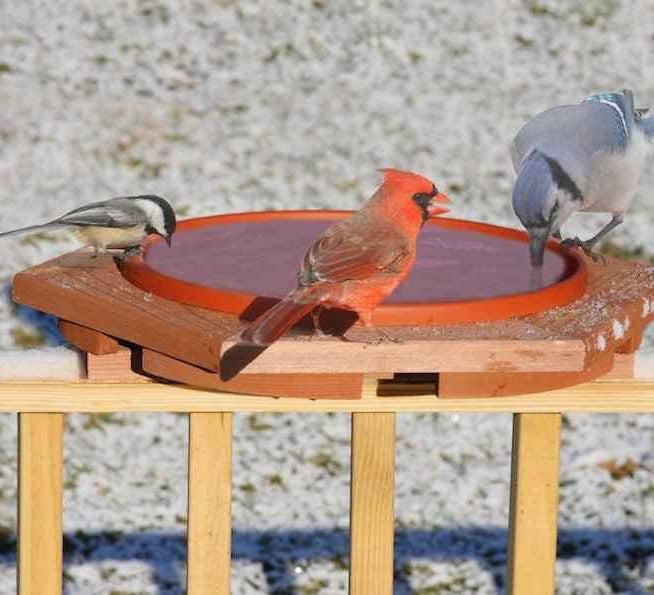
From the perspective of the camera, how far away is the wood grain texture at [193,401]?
8.08 ft

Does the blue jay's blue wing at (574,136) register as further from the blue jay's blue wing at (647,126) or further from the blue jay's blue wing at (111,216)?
the blue jay's blue wing at (111,216)

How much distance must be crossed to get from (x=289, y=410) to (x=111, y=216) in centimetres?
62

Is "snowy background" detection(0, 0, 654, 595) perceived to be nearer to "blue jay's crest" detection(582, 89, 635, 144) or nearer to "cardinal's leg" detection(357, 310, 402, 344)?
"blue jay's crest" detection(582, 89, 635, 144)

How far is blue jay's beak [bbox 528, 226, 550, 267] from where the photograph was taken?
272 cm

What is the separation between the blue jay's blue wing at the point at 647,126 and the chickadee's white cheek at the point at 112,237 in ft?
5.66

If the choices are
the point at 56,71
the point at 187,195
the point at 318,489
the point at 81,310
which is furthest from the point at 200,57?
the point at 81,310

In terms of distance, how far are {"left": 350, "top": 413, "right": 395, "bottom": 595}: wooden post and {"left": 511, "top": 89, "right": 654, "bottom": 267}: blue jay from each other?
0.73 metres

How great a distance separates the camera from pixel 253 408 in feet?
8.16

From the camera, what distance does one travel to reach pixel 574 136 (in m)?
3.60

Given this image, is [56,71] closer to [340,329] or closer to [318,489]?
[318,489]

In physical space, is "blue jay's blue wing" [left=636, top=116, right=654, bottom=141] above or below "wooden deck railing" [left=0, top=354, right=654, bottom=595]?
above

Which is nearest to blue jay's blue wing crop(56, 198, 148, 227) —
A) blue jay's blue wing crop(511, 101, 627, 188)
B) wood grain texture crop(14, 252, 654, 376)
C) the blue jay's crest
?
wood grain texture crop(14, 252, 654, 376)

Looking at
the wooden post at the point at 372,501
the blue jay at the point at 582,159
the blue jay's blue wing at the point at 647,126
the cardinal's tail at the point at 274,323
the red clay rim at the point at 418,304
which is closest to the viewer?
the cardinal's tail at the point at 274,323

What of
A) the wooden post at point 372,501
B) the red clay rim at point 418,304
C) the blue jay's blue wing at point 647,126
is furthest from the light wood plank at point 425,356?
the blue jay's blue wing at point 647,126
